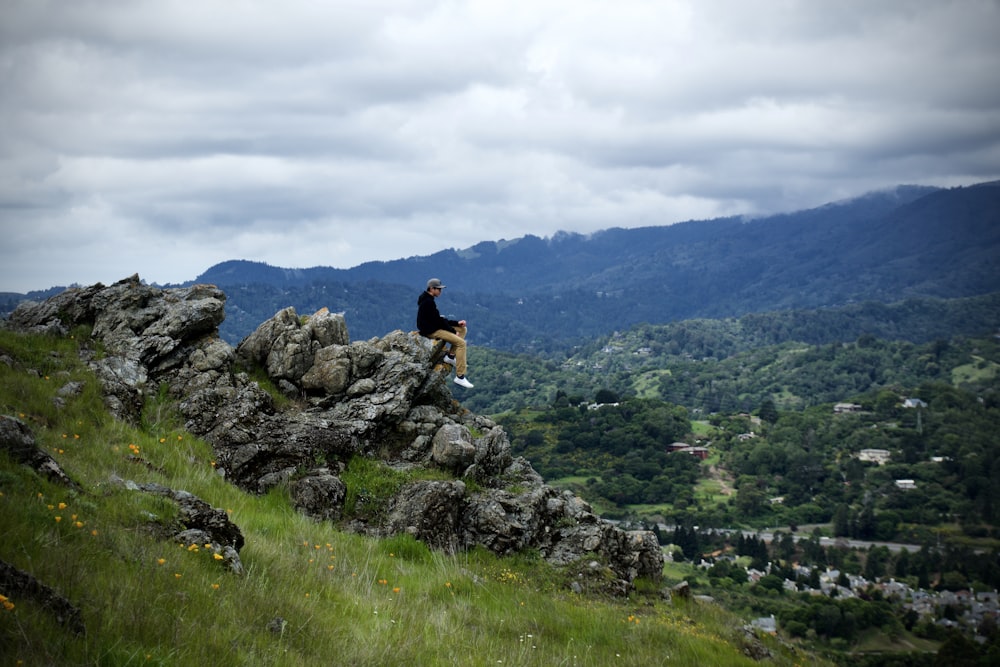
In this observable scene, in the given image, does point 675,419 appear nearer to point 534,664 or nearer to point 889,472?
point 889,472

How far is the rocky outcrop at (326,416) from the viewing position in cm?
1539

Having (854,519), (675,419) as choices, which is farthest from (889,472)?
(675,419)

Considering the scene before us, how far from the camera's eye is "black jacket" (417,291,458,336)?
20406mm

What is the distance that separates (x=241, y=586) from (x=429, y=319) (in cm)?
1317

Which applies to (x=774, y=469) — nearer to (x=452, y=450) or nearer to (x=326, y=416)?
(x=452, y=450)

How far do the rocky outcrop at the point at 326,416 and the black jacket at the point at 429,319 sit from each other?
3.07ft

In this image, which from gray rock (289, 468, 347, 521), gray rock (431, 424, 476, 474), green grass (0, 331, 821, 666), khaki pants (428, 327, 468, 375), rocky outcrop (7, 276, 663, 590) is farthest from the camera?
khaki pants (428, 327, 468, 375)

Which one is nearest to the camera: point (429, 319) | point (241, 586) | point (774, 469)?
point (241, 586)

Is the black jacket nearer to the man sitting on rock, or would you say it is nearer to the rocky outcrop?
A: the man sitting on rock

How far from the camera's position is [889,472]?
16912 cm

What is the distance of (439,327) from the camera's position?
822 inches

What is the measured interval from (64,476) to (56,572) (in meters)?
2.70

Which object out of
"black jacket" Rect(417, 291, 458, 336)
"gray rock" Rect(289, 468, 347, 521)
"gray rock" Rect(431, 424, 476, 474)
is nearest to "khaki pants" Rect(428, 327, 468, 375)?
"black jacket" Rect(417, 291, 458, 336)

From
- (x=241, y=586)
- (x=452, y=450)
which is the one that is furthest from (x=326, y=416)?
(x=241, y=586)
